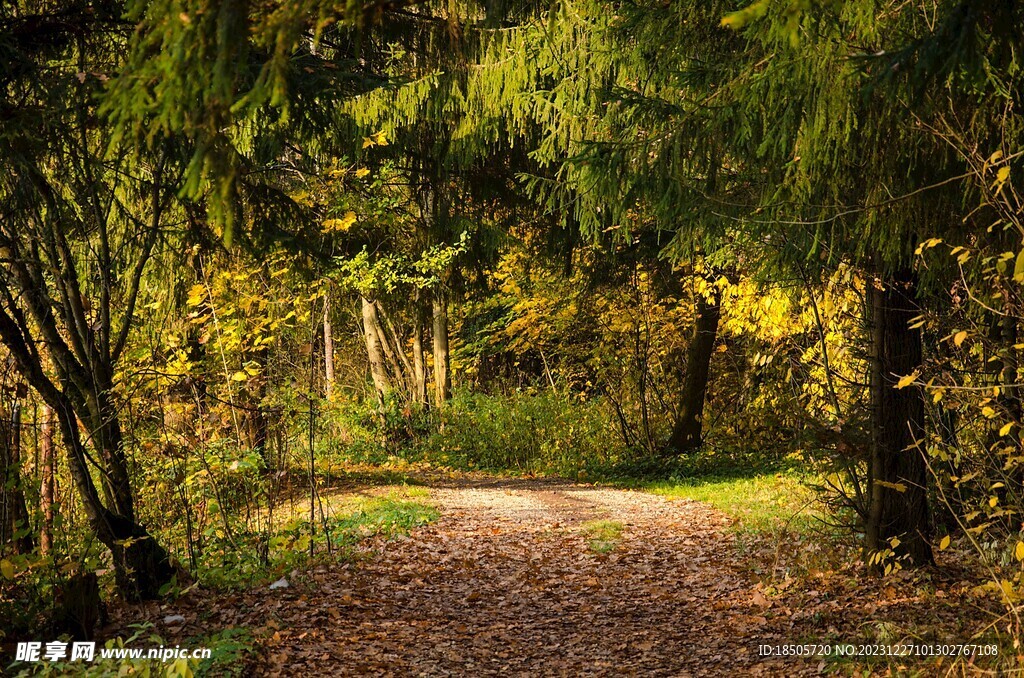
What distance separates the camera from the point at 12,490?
540 cm

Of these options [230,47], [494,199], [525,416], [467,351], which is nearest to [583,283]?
[494,199]

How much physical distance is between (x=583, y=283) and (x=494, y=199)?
92.8 inches

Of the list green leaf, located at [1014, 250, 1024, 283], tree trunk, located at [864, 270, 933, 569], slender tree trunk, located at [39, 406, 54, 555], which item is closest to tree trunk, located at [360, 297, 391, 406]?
slender tree trunk, located at [39, 406, 54, 555]

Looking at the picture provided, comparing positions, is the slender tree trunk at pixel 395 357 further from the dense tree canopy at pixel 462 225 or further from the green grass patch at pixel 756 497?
the green grass patch at pixel 756 497

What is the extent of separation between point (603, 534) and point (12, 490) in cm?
575

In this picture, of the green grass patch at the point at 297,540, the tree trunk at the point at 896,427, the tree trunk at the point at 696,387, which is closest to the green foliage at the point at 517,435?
the tree trunk at the point at 696,387

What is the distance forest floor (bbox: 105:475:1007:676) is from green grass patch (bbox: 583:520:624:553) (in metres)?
0.03

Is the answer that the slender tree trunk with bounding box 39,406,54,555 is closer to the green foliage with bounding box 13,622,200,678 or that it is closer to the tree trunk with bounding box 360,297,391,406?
the green foliage with bounding box 13,622,200,678

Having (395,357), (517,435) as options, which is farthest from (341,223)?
(395,357)

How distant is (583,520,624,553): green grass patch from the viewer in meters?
8.77

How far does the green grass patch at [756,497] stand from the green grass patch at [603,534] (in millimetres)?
1315

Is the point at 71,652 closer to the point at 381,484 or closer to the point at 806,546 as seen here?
the point at 806,546

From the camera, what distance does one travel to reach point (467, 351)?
74.2 feet

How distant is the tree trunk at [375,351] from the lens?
18.2 m
